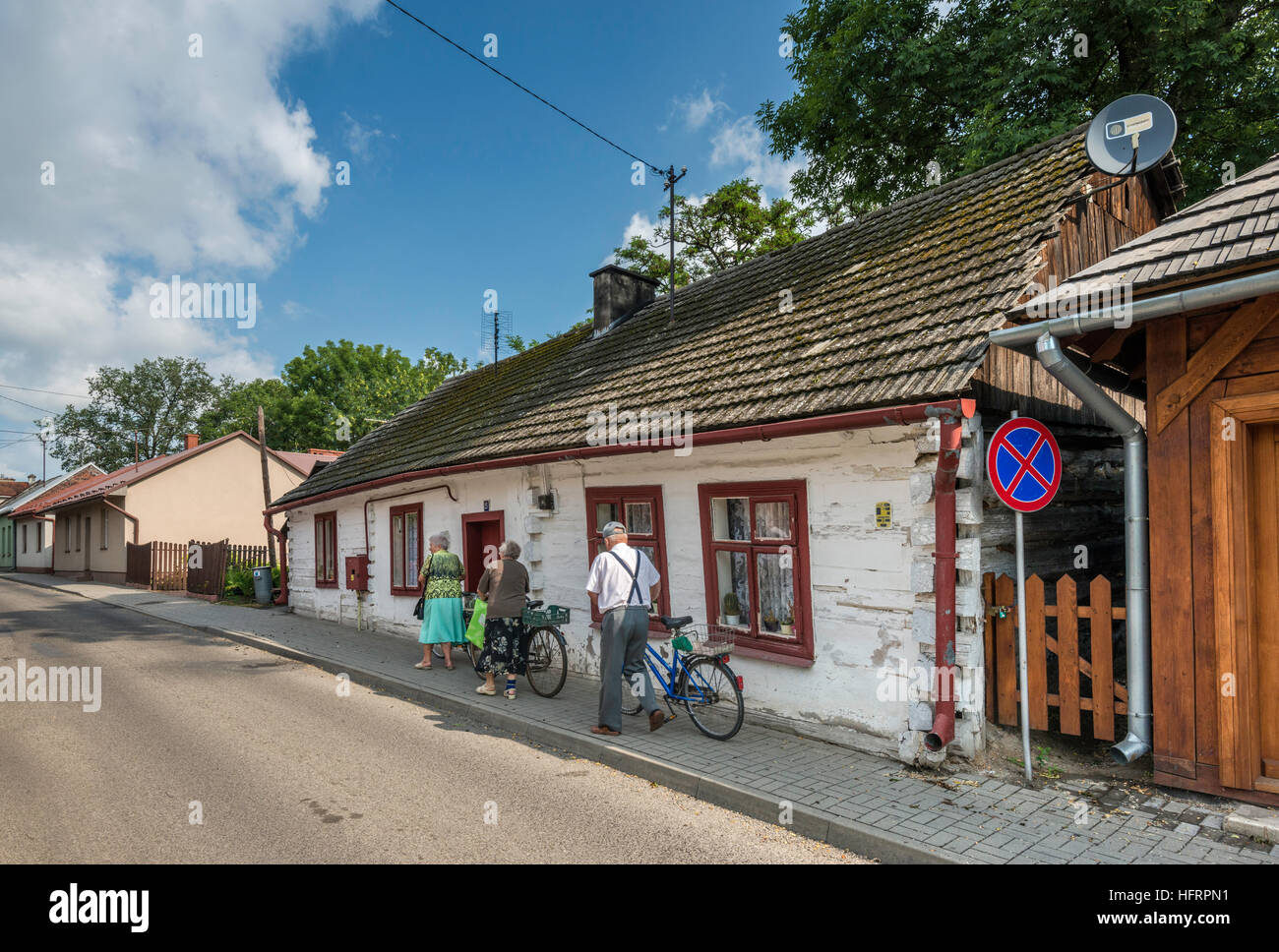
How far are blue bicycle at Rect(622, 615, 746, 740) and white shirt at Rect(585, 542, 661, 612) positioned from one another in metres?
0.40

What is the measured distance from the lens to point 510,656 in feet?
28.5

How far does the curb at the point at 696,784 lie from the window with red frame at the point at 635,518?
1974mm

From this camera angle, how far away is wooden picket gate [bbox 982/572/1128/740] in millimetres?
5676

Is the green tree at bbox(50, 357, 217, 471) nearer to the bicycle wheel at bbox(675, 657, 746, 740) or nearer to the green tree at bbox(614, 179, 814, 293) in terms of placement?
the green tree at bbox(614, 179, 814, 293)

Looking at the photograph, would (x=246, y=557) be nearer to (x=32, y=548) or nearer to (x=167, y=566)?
(x=167, y=566)

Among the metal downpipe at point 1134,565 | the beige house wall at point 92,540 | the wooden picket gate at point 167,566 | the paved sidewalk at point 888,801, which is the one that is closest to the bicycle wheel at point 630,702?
the paved sidewalk at point 888,801

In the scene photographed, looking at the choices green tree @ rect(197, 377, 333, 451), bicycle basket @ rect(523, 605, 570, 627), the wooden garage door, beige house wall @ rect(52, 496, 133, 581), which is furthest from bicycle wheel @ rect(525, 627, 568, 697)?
green tree @ rect(197, 377, 333, 451)

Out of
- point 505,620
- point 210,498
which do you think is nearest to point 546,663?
point 505,620

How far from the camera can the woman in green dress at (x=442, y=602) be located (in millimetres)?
10234

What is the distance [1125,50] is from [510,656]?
1510 cm

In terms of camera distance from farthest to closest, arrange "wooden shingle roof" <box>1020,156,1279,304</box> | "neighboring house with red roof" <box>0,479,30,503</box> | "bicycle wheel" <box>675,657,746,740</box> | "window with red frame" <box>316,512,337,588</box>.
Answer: "neighboring house with red roof" <box>0,479,30,503</box>
"window with red frame" <box>316,512,337,588</box>
"bicycle wheel" <box>675,657,746,740</box>
"wooden shingle roof" <box>1020,156,1279,304</box>

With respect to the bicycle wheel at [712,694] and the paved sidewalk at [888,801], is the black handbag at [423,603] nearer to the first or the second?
the paved sidewalk at [888,801]
